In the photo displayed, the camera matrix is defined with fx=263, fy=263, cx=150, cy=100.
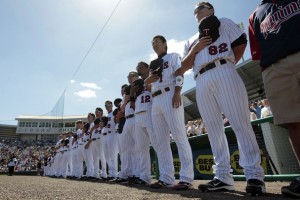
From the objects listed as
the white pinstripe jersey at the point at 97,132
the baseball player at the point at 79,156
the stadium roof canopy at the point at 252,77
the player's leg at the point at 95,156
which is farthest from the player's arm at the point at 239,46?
the stadium roof canopy at the point at 252,77

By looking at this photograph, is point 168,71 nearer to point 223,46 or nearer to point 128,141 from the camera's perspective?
point 223,46

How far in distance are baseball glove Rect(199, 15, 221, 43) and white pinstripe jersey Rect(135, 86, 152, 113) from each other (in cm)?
189

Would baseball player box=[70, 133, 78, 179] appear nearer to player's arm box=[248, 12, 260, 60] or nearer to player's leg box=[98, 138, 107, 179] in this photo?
player's leg box=[98, 138, 107, 179]

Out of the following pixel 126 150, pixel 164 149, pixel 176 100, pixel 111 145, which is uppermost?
pixel 176 100

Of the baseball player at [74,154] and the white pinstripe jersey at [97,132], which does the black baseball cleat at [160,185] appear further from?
the baseball player at [74,154]

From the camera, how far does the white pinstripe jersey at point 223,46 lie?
9.41 ft

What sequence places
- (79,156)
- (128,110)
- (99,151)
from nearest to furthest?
(128,110), (99,151), (79,156)

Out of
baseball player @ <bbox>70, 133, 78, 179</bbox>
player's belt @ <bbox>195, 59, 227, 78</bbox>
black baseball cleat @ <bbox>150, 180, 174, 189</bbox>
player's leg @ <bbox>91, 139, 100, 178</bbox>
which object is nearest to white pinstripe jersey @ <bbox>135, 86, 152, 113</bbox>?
black baseball cleat @ <bbox>150, 180, 174, 189</bbox>

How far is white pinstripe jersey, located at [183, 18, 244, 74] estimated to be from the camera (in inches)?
113

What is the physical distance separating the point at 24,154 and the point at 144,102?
3776 centimetres

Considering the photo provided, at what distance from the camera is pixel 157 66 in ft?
13.2

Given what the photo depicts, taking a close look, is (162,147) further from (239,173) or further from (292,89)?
(292,89)

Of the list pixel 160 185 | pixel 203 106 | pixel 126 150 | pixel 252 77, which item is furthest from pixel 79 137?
pixel 252 77

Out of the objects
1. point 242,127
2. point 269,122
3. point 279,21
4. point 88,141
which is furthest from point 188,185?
point 88,141
